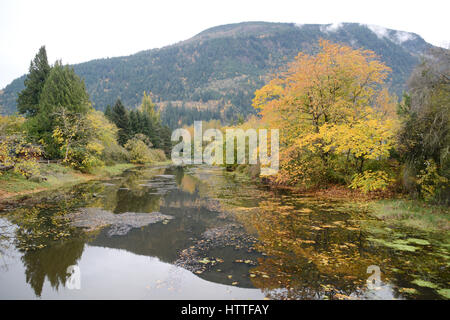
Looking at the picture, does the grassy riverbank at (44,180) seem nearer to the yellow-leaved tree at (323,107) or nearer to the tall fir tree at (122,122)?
the yellow-leaved tree at (323,107)

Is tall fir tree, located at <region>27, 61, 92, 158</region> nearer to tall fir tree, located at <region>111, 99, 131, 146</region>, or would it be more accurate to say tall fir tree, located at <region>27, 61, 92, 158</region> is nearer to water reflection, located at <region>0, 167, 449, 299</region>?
water reflection, located at <region>0, 167, 449, 299</region>

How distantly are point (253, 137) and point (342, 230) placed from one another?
2302cm

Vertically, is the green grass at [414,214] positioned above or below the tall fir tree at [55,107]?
below

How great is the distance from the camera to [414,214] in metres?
11.0

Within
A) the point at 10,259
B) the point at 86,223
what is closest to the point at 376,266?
the point at 10,259

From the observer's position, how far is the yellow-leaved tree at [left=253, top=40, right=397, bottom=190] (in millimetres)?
18000

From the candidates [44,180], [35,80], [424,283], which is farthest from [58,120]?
[424,283]

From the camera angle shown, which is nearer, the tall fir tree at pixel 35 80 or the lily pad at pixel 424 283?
the lily pad at pixel 424 283

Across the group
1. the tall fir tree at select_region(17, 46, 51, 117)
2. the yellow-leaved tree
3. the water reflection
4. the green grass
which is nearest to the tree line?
the tall fir tree at select_region(17, 46, 51, 117)

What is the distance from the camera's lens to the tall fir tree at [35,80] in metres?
33.3

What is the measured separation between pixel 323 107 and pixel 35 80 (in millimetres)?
33293

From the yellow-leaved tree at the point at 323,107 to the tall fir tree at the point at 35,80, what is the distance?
92.8 ft

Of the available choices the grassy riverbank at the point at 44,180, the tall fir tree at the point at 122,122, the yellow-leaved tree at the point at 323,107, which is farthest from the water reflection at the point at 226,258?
the tall fir tree at the point at 122,122
